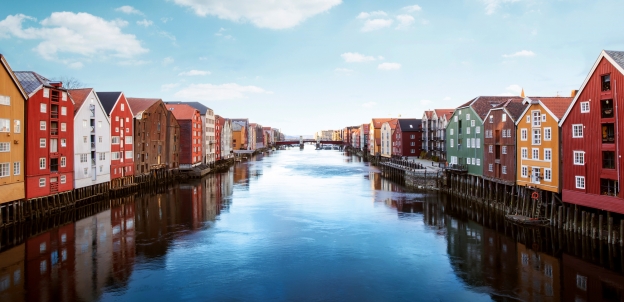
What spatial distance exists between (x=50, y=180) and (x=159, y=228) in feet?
38.3

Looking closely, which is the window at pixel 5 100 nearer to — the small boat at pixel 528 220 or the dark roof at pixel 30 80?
the dark roof at pixel 30 80

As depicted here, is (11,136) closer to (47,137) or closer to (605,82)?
(47,137)

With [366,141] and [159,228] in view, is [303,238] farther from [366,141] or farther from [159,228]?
[366,141]

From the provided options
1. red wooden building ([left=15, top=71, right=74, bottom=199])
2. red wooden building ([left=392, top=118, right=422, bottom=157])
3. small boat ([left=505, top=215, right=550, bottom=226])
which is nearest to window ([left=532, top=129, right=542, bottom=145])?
small boat ([left=505, top=215, right=550, bottom=226])

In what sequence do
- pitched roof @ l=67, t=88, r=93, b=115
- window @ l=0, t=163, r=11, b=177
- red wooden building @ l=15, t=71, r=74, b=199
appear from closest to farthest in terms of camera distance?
1. window @ l=0, t=163, r=11, b=177
2. red wooden building @ l=15, t=71, r=74, b=199
3. pitched roof @ l=67, t=88, r=93, b=115

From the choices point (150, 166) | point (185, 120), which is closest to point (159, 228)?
point (150, 166)

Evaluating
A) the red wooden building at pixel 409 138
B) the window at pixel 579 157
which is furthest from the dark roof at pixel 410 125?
the window at pixel 579 157

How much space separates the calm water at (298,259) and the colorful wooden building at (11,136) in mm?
3472

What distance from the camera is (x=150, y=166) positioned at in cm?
5753

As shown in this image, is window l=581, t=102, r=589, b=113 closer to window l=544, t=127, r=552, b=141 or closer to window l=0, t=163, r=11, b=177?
window l=544, t=127, r=552, b=141

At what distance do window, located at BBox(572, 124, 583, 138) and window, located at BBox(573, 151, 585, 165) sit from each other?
113 centimetres

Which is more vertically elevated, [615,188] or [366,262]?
[615,188]

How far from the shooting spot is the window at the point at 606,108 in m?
24.5

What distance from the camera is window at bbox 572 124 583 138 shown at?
26678mm
